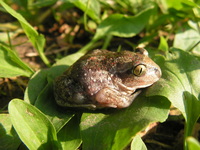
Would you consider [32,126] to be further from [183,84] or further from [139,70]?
[183,84]

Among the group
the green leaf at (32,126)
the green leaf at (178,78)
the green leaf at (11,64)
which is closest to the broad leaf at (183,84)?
the green leaf at (178,78)

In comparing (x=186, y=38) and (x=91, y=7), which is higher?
(x=91, y=7)

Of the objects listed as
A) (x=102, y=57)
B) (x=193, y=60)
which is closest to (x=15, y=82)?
(x=102, y=57)

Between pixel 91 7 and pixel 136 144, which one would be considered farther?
pixel 91 7

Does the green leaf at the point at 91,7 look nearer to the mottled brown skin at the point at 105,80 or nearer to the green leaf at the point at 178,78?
the mottled brown skin at the point at 105,80

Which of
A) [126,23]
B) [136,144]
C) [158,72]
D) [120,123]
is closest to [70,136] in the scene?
[120,123]

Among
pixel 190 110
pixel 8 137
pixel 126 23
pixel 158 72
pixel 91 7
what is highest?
pixel 91 7

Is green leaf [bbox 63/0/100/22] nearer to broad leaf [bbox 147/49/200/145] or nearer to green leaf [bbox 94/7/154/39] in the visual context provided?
green leaf [bbox 94/7/154/39]
